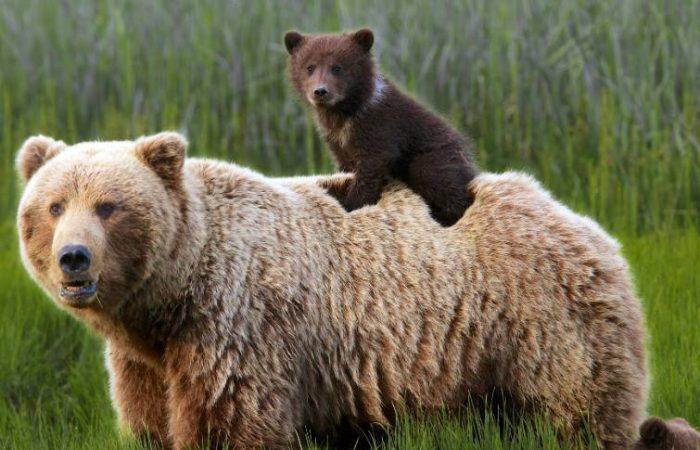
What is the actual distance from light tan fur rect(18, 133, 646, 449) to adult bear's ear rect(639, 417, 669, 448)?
0.40 meters

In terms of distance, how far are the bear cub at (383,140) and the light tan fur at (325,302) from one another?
90 mm

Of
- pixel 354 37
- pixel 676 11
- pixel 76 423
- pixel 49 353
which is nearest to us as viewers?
pixel 354 37

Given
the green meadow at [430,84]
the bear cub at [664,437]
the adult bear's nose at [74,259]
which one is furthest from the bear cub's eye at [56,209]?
the green meadow at [430,84]

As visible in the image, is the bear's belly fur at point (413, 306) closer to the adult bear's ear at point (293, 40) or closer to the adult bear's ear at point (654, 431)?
the adult bear's ear at point (654, 431)

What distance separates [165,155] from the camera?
226 inches

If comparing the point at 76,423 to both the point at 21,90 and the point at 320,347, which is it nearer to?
the point at 320,347

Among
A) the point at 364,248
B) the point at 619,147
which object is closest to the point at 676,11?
the point at 619,147

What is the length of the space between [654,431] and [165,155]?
2497mm

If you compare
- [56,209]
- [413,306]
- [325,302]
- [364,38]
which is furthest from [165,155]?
[364,38]

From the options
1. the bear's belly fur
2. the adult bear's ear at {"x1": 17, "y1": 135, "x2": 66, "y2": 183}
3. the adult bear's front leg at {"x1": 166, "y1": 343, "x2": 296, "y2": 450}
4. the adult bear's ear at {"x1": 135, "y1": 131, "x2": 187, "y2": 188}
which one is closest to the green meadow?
the bear's belly fur

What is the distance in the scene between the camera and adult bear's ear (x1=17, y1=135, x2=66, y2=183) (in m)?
5.81

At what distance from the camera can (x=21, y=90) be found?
40.8 feet

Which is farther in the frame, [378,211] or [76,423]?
[76,423]

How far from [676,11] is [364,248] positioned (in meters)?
6.61
